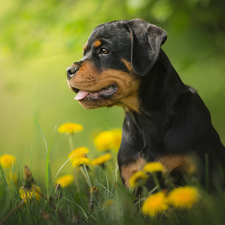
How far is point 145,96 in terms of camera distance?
271 cm

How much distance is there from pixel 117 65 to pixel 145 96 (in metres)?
0.36

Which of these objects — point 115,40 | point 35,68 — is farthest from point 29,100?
point 115,40

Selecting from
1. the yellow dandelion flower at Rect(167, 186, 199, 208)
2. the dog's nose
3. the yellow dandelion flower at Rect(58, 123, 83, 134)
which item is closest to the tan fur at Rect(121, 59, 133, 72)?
the dog's nose

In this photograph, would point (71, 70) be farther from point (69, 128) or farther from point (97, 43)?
point (69, 128)

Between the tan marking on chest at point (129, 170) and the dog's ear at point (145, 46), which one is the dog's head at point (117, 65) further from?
the tan marking on chest at point (129, 170)

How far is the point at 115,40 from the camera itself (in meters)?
2.73

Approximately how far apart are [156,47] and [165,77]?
268 mm

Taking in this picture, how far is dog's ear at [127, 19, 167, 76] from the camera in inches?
100.0

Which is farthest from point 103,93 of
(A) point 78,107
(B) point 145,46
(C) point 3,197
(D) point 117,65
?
(A) point 78,107

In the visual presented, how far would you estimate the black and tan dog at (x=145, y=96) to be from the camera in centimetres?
250

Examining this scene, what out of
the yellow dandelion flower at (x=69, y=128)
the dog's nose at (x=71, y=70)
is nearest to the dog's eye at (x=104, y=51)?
the dog's nose at (x=71, y=70)

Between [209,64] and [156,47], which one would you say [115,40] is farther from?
[209,64]

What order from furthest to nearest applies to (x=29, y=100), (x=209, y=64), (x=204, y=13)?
(x=29, y=100) < (x=209, y=64) < (x=204, y=13)

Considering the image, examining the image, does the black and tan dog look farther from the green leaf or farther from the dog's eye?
the green leaf
